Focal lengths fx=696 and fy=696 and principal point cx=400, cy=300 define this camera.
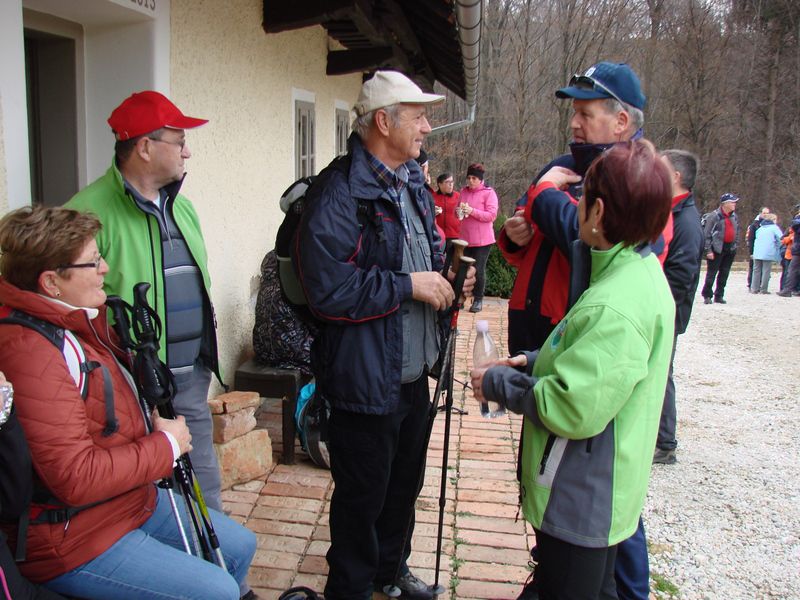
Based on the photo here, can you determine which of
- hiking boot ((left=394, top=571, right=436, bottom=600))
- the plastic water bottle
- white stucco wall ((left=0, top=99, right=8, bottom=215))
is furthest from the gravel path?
white stucco wall ((left=0, top=99, right=8, bottom=215))

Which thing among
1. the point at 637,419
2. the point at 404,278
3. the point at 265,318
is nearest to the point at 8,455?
the point at 404,278

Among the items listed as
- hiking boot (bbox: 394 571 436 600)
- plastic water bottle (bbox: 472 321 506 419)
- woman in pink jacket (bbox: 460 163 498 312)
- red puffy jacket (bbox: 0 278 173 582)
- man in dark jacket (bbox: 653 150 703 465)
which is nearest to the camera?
red puffy jacket (bbox: 0 278 173 582)

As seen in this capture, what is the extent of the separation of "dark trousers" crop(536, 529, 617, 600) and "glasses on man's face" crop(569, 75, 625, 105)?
4.87 ft

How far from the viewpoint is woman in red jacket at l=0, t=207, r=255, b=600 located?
1707 millimetres

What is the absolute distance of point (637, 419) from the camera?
1847mm

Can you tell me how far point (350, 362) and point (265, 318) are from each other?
2558 mm

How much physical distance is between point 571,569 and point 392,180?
1.38m

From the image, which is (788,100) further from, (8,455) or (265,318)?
(8,455)

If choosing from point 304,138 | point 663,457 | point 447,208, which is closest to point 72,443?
point 663,457

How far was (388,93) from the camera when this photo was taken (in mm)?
2373

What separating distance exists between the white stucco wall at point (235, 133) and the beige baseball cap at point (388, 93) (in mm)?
1822

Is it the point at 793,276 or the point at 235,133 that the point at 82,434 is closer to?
the point at 235,133

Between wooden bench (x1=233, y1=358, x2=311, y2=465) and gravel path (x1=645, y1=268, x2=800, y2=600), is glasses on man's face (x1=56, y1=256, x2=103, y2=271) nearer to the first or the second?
wooden bench (x1=233, y1=358, x2=311, y2=465)

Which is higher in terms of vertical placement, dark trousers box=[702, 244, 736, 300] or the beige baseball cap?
the beige baseball cap
